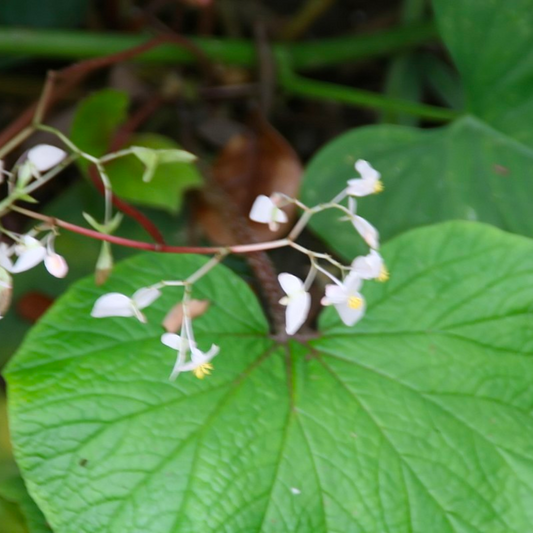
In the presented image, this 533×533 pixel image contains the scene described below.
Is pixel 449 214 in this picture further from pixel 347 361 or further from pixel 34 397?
pixel 34 397

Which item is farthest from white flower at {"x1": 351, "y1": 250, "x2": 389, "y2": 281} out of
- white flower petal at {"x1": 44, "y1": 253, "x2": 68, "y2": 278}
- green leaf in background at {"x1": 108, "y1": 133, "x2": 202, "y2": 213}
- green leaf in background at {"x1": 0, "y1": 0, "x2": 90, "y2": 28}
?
green leaf in background at {"x1": 0, "y1": 0, "x2": 90, "y2": 28}

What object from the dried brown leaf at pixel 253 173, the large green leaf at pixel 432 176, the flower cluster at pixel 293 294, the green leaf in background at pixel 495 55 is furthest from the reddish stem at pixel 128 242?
the green leaf in background at pixel 495 55

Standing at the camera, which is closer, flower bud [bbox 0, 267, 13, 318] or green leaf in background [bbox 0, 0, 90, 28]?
flower bud [bbox 0, 267, 13, 318]

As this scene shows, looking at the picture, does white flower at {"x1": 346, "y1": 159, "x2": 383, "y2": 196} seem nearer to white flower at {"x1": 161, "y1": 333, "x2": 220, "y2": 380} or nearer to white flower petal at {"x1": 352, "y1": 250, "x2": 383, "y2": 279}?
white flower petal at {"x1": 352, "y1": 250, "x2": 383, "y2": 279}

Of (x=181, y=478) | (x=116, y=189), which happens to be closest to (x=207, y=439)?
Answer: (x=181, y=478)

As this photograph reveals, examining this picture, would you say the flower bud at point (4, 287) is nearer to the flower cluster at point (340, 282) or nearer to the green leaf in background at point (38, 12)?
the flower cluster at point (340, 282)

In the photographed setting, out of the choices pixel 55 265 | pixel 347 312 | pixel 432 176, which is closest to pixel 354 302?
pixel 347 312

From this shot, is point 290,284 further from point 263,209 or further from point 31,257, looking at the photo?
point 31,257
